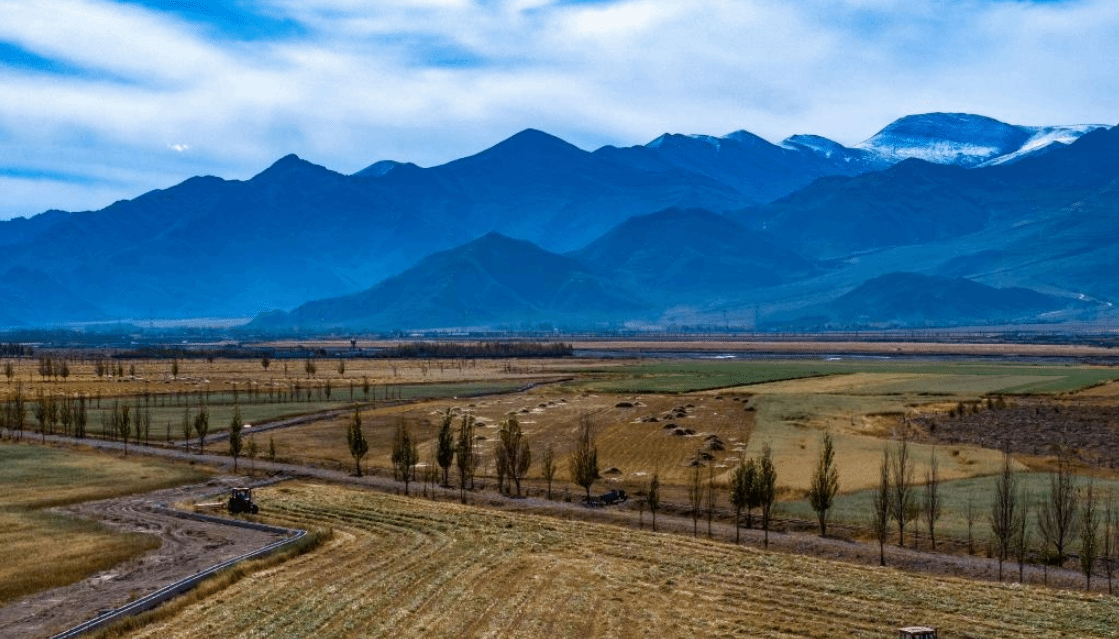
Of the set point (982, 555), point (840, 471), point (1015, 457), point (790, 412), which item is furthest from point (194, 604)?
point (790, 412)

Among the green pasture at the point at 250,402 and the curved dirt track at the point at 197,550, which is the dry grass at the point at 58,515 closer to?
the curved dirt track at the point at 197,550

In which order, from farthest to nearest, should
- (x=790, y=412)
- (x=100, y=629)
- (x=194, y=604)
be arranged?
(x=790, y=412) < (x=194, y=604) < (x=100, y=629)

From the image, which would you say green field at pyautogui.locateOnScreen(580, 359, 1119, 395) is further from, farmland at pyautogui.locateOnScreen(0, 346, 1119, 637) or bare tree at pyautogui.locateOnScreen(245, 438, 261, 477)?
bare tree at pyautogui.locateOnScreen(245, 438, 261, 477)

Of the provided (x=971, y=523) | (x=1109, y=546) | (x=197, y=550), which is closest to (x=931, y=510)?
(x=971, y=523)

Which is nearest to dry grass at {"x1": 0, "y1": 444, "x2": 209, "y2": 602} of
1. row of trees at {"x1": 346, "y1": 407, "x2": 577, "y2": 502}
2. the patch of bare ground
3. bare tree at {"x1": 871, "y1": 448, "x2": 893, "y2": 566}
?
row of trees at {"x1": 346, "y1": 407, "x2": 577, "y2": 502}

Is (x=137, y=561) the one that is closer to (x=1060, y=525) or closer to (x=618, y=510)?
(x=618, y=510)

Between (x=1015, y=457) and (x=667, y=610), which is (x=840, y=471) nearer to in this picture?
(x=1015, y=457)

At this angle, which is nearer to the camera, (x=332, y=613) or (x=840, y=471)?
(x=332, y=613)
